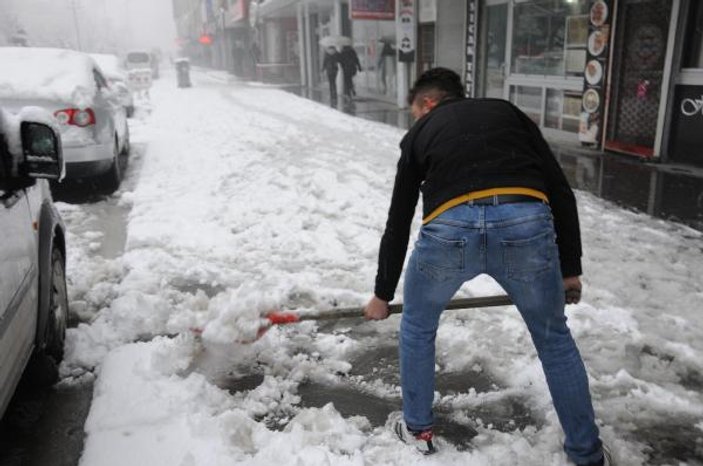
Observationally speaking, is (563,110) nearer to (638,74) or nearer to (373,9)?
(638,74)

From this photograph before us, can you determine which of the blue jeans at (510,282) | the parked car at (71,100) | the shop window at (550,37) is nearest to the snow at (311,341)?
the blue jeans at (510,282)

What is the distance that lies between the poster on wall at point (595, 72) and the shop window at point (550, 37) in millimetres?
454

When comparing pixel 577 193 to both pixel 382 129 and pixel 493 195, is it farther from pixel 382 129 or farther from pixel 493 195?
pixel 382 129

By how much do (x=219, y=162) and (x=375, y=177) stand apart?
105 inches

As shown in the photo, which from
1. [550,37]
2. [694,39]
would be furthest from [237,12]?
[694,39]

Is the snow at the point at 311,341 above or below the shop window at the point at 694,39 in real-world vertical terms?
below

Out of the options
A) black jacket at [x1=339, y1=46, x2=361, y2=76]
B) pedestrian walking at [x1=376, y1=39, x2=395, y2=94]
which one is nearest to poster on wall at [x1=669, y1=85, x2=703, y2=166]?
pedestrian walking at [x1=376, y1=39, x2=395, y2=94]

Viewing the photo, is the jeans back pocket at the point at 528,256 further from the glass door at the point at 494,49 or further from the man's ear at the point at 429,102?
the glass door at the point at 494,49

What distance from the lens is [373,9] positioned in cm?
1644

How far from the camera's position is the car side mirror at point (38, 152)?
263cm

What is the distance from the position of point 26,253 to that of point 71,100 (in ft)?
15.2

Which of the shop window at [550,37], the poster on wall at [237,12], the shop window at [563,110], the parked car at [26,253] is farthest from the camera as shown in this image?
the poster on wall at [237,12]

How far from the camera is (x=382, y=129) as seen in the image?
13.2 meters

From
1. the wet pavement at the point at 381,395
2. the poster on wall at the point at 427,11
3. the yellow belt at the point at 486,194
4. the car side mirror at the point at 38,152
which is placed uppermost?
the poster on wall at the point at 427,11
